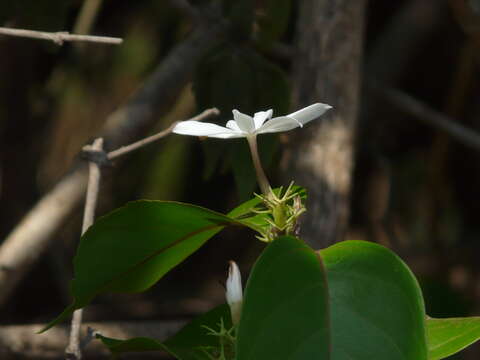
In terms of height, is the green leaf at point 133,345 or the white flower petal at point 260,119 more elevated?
the white flower petal at point 260,119

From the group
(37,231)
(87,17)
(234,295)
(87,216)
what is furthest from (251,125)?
(87,17)

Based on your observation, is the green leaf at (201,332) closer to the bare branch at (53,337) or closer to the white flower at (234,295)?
the white flower at (234,295)

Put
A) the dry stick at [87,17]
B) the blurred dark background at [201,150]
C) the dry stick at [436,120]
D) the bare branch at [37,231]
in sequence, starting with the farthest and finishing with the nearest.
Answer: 1. the dry stick at [87,17]
2. the blurred dark background at [201,150]
3. the dry stick at [436,120]
4. the bare branch at [37,231]

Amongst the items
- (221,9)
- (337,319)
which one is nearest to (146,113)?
(221,9)

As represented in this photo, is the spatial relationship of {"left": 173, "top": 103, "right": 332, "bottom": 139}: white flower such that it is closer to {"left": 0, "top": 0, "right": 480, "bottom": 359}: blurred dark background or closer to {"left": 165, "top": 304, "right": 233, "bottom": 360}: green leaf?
{"left": 165, "top": 304, "right": 233, "bottom": 360}: green leaf

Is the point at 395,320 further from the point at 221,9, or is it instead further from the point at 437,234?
the point at 437,234

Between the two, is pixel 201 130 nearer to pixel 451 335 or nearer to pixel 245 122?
pixel 245 122

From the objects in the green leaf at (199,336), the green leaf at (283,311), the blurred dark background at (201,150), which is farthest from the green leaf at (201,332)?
the blurred dark background at (201,150)
